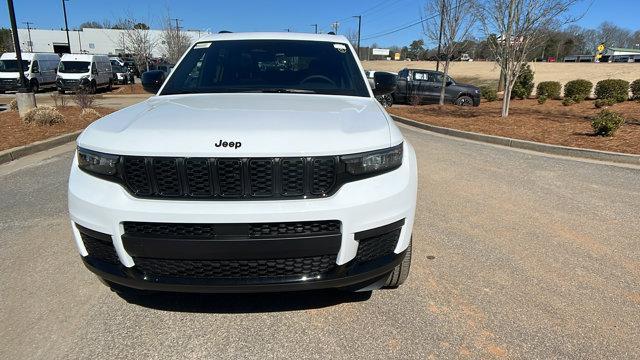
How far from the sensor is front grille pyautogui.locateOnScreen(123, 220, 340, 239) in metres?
2.21

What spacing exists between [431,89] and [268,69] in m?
16.5

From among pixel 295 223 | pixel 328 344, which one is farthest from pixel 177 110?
pixel 328 344

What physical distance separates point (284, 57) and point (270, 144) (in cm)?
190

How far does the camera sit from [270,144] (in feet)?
7.30

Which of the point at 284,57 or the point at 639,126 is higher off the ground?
the point at 284,57

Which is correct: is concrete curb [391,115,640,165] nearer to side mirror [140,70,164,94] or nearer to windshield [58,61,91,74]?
side mirror [140,70,164,94]

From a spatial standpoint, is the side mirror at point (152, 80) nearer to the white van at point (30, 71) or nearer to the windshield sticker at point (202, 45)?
the windshield sticker at point (202, 45)

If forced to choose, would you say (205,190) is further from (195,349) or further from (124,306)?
(124,306)

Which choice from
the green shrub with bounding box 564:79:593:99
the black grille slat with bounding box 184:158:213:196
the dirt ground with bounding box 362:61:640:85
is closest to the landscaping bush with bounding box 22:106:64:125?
the black grille slat with bounding box 184:158:213:196

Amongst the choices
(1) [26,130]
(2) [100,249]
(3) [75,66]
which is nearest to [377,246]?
(2) [100,249]

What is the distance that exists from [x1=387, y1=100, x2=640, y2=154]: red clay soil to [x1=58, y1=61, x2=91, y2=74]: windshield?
64.7 ft

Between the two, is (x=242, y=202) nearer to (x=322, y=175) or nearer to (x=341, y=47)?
(x=322, y=175)

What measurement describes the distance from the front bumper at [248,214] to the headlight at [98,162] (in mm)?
53

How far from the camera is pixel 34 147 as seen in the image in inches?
330
